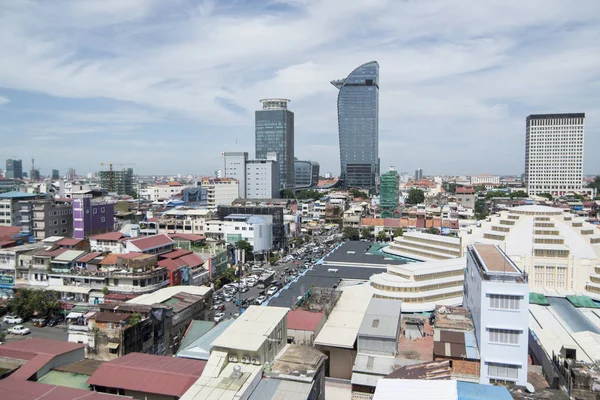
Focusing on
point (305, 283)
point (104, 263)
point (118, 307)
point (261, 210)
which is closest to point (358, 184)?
point (261, 210)

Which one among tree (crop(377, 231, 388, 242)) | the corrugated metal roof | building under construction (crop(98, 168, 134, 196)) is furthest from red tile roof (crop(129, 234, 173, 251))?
building under construction (crop(98, 168, 134, 196))

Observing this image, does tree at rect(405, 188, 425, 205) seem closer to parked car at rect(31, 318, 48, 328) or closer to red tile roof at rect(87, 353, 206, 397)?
parked car at rect(31, 318, 48, 328)

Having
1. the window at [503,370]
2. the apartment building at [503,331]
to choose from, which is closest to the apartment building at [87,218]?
the apartment building at [503,331]

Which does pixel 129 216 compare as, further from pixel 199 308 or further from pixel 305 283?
pixel 199 308

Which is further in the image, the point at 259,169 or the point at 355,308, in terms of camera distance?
the point at 259,169

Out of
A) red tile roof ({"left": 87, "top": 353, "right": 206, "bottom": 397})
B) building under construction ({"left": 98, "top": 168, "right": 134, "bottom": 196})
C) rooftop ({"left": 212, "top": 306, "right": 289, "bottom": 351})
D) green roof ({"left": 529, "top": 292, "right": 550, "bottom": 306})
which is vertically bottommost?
green roof ({"left": 529, "top": 292, "right": 550, "bottom": 306})

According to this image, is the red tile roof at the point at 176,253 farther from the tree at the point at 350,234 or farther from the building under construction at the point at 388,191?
the building under construction at the point at 388,191
